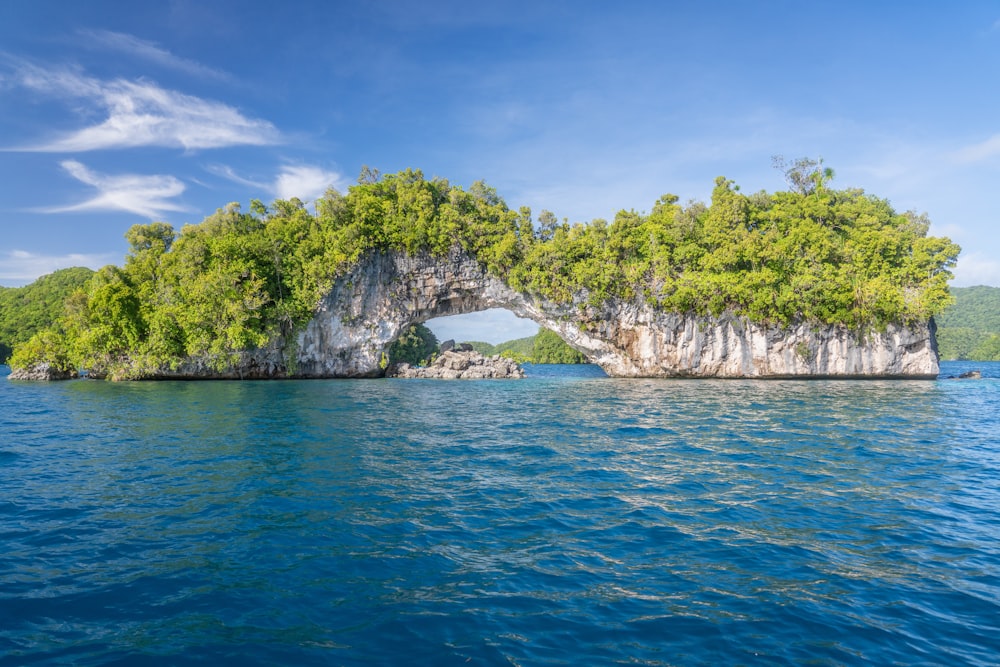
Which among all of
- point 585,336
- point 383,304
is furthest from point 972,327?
point 383,304

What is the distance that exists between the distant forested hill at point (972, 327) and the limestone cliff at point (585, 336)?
Result: 192 feet

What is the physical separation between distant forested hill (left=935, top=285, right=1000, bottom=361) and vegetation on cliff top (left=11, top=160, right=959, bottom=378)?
5743cm

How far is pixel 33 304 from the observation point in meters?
87.1

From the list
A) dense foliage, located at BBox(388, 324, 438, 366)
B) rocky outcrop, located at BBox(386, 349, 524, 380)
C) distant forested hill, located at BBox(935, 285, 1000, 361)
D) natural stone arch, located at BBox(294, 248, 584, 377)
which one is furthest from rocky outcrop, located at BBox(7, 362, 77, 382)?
distant forested hill, located at BBox(935, 285, 1000, 361)

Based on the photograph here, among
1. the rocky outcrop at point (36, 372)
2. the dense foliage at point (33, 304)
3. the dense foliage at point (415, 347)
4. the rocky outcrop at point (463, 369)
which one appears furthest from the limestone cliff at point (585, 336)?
the dense foliage at point (33, 304)

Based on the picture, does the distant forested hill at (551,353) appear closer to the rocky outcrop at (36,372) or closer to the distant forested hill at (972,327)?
the distant forested hill at (972,327)

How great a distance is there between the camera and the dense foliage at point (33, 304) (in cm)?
8025

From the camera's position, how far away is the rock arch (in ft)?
153

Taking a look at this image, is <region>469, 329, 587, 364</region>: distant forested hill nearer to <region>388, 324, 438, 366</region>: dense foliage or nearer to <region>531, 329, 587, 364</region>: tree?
<region>531, 329, 587, 364</region>: tree

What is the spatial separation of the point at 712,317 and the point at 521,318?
19785 millimetres

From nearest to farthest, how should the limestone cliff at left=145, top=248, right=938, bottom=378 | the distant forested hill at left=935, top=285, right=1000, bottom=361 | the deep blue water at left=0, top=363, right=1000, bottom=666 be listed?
the deep blue water at left=0, top=363, right=1000, bottom=666, the limestone cliff at left=145, top=248, right=938, bottom=378, the distant forested hill at left=935, top=285, right=1000, bottom=361

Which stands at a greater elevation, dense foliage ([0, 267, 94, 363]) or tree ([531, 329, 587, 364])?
dense foliage ([0, 267, 94, 363])

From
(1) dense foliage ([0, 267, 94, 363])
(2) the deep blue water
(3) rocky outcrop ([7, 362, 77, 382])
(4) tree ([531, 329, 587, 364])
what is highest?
(1) dense foliage ([0, 267, 94, 363])

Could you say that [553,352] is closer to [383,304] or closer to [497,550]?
[383,304]
